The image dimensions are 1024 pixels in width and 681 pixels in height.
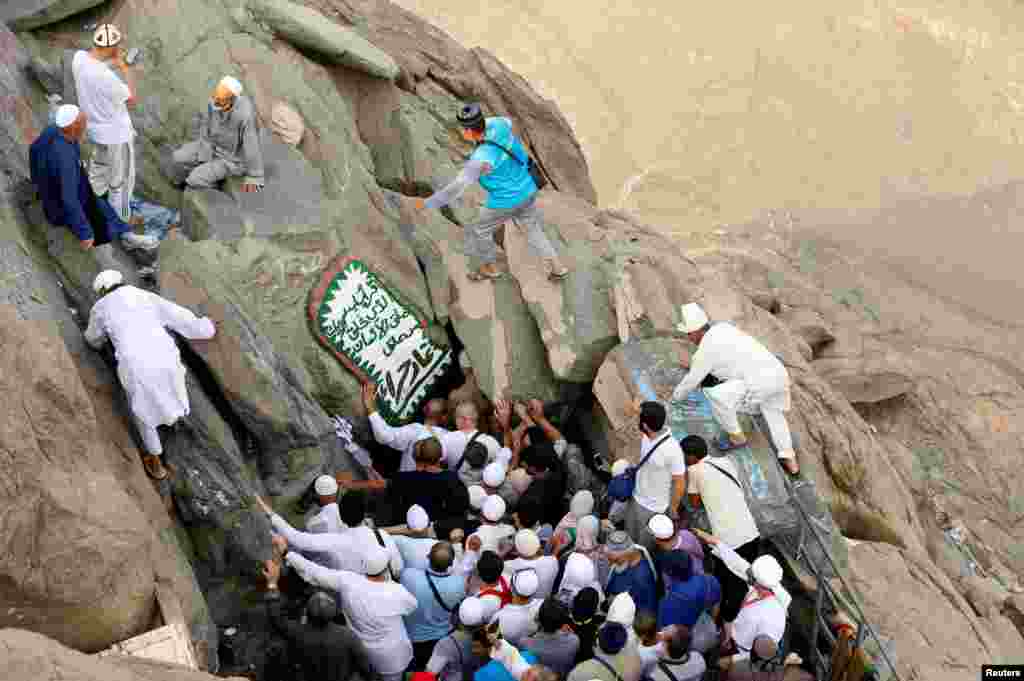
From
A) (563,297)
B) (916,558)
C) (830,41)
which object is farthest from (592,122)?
(916,558)

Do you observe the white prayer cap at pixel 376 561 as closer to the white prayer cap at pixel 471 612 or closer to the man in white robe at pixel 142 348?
the white prayer cap at pixel 471 612

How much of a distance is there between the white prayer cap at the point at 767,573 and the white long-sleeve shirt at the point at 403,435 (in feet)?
10.0

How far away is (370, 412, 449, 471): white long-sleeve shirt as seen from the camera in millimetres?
10164

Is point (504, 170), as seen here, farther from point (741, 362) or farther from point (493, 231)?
point (741, 362)

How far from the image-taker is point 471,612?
314 inches

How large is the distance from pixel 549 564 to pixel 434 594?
838 millimetres

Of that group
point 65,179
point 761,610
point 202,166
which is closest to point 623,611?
point 761,610

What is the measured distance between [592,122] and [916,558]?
14.1 m

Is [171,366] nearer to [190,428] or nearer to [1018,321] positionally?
[190,428]

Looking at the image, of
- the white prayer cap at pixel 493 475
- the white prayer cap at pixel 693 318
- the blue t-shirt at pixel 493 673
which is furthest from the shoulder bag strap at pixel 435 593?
the white prayer cap at pixel 693 318

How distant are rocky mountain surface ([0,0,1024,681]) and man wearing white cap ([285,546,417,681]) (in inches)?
35.4

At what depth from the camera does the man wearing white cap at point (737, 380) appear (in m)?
9.74

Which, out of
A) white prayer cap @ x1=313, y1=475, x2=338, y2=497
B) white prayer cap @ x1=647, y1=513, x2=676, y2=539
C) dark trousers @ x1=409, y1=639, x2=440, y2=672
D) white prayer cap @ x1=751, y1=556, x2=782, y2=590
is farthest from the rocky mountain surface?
white prayer cap @ x1=647, y1=513, x2=676, y2=539

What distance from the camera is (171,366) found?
8.46 m
